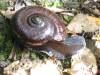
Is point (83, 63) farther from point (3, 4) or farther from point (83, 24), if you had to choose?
Answer: point (3, 4)

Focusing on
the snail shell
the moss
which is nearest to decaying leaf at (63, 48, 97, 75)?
the snail shell

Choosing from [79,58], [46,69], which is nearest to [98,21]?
[79,58]

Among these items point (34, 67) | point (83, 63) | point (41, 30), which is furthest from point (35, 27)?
point (83, 63)

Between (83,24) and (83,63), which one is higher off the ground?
(83,24)

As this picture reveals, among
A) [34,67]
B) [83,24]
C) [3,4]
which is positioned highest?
[3,4]

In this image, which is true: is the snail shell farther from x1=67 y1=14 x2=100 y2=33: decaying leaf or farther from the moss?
the moss

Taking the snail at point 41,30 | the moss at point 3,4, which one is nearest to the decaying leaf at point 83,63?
the snail at point 41,30

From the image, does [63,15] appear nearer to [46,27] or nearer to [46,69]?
[46,27]
